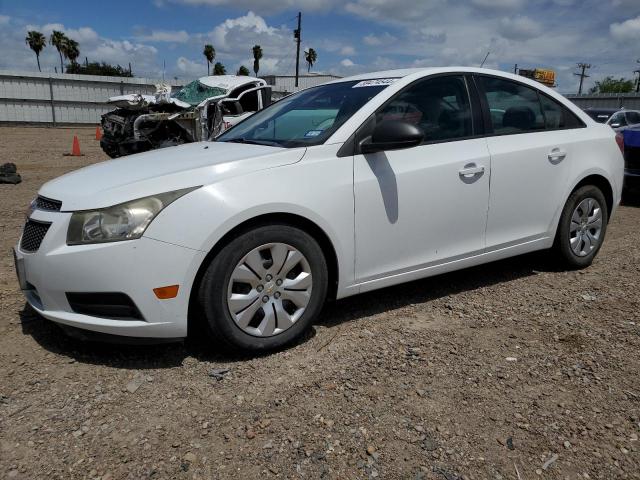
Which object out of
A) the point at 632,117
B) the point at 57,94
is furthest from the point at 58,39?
the point at 632,117

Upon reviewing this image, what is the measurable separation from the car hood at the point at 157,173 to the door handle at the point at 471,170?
1.14 metres

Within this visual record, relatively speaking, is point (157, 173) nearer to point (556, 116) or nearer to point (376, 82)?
point (376, 82)

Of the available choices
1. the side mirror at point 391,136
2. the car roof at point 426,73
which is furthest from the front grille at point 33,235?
the car roof at point 426,73

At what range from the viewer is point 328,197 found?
10.3ft

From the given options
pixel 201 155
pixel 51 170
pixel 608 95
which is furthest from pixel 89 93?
pixel 201 155

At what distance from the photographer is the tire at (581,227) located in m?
4.42

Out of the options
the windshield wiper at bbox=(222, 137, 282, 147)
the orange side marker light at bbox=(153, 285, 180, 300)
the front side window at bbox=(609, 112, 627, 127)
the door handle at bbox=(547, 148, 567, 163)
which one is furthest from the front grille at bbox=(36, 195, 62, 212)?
the front side window at bbox=(609, 112, 627, 127)

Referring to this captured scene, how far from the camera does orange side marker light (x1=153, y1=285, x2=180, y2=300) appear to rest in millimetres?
2736

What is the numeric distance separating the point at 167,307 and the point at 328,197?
106 cm

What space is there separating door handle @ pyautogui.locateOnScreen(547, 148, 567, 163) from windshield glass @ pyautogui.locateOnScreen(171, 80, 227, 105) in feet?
28.7

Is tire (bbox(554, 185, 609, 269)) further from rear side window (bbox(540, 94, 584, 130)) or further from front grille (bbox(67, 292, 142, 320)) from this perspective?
front grille (bbox(67, 292, 142, 320))

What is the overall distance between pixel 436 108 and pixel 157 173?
191 cm

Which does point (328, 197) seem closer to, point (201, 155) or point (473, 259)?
point (201, 155)

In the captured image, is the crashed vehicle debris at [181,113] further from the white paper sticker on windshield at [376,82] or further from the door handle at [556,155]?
the door handle at [556,155]
